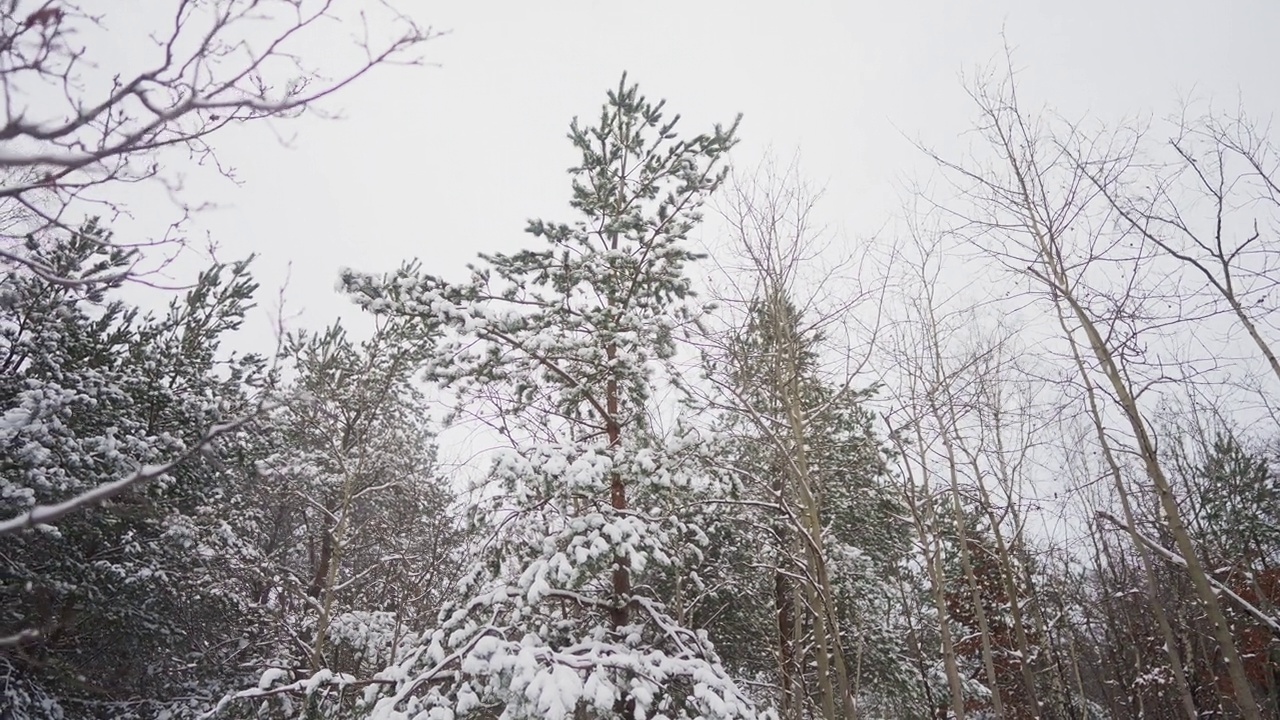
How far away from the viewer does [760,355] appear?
6.57m

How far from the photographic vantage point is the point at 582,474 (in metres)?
5.29

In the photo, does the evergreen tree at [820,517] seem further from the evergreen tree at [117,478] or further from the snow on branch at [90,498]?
the evergreen tree at [117,478]

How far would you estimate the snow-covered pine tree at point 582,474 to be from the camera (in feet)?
16.3

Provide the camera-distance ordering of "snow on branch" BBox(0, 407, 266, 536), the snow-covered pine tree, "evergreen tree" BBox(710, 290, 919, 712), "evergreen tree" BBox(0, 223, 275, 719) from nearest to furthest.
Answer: "snow on branch" BBox(0, 407, 266, 536) → the snow-covered pine tree → "evergreen tree" BBox(710, 290, 919, 712) → "evergreen tree" BBox(0, 223, 275, 719)

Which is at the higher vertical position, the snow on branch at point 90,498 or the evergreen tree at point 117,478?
the evergreen tree at point 117,478

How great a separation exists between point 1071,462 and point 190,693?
1925cm

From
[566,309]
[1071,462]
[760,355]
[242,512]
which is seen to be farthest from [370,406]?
[1071,462]

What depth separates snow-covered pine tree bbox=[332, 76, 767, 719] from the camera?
497 centimetres

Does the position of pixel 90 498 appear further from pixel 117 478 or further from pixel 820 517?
pixel 820 517

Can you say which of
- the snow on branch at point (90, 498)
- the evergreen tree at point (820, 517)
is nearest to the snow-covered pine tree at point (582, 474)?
the evergreen tree at point (820, 517)

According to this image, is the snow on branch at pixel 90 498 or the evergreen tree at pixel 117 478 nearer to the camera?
the snow on branch at pixel 90 498

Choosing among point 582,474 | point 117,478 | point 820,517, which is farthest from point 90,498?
point 820,517

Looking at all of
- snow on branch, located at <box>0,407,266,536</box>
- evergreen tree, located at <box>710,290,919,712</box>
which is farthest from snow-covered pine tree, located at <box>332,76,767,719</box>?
snow on branch, located at <box>0,407,266,536</box>

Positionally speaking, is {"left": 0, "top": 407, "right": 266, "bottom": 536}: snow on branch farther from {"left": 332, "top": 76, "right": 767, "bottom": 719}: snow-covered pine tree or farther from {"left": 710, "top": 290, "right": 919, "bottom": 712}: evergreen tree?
{"left": 710, "top": 290, "right": 919, "bottom": 712}: evergreen tree
